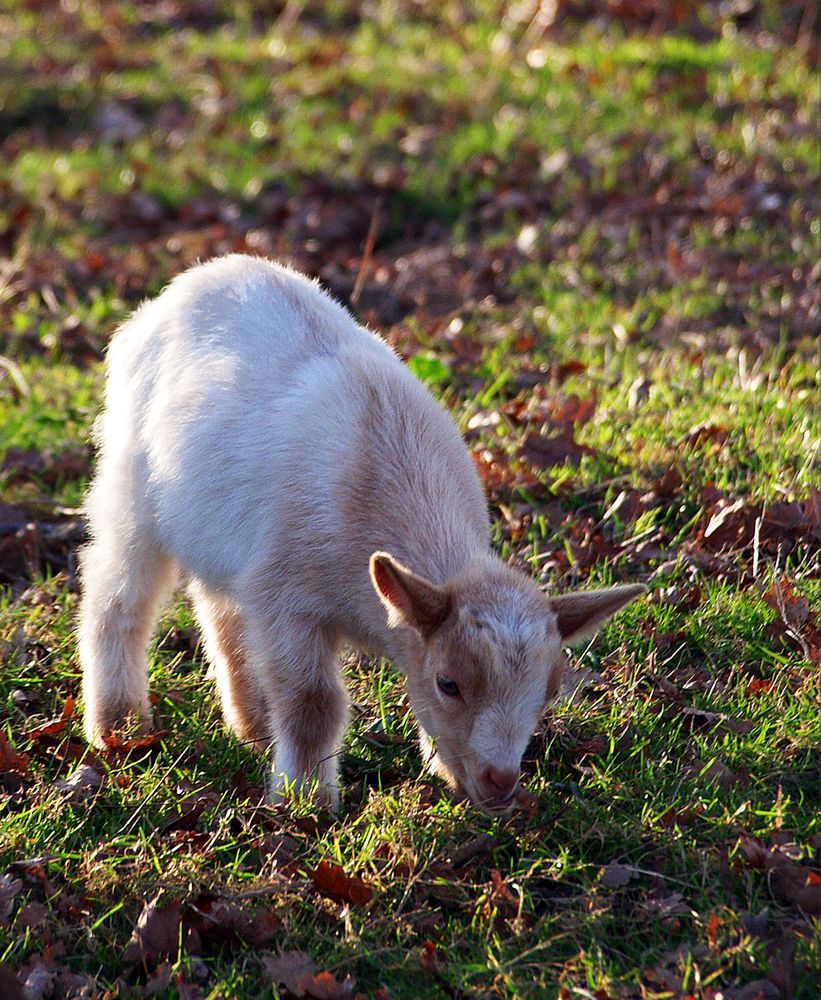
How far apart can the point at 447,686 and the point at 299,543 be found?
0.72 metres

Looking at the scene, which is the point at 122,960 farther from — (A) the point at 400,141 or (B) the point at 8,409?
→ (A) the point at 400,141

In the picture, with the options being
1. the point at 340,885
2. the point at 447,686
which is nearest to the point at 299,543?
the point at 447,686

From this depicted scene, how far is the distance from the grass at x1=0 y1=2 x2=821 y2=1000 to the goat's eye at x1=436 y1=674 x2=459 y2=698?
49 cm

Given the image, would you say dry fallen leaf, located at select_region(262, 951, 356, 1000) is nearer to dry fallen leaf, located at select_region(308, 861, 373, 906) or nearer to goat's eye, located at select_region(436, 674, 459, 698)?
dry fallen leaf, located at select_region(308, 861, 373, 906)

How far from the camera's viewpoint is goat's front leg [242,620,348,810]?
4.26 meters

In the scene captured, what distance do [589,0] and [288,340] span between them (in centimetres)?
856

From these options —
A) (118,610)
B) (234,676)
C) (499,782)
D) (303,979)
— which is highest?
(499,782)

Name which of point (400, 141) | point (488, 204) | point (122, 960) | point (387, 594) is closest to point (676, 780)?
point (387, 594)

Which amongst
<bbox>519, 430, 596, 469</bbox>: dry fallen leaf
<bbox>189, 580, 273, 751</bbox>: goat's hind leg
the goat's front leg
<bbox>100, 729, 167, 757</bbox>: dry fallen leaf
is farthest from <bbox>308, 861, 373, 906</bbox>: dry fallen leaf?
<bbox>519, 430, 596, 469</bbox>: dry fallen leaf

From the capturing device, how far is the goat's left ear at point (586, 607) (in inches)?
153

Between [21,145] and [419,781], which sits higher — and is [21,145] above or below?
below

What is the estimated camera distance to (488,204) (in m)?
9.34

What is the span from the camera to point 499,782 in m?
3.69

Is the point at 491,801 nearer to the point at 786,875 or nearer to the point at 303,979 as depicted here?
the point at 303,979
